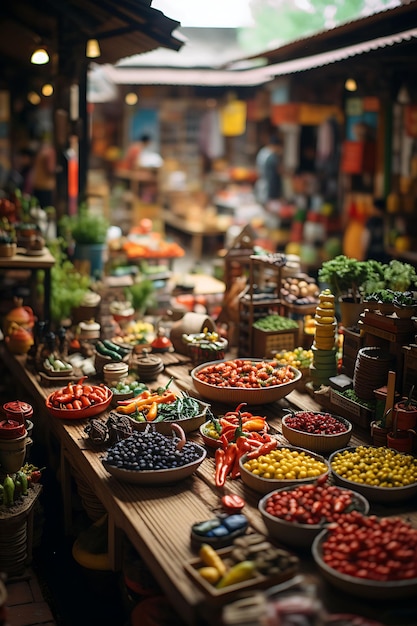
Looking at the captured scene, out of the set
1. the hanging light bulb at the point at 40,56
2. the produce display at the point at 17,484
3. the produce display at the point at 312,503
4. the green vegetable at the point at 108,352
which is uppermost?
the hanging light bulb at the point at 40,56

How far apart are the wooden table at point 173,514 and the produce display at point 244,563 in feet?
0.30

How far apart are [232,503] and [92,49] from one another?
6.11 metres

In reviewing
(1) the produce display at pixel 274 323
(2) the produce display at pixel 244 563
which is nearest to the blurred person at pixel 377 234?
(1) the produce display at pixel 274 323

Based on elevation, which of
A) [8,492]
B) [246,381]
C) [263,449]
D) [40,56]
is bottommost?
[8,492]

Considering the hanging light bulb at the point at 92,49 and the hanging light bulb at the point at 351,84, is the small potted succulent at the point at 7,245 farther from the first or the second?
the hanging light bulb at the point at 351,84

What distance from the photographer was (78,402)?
5.75 meters

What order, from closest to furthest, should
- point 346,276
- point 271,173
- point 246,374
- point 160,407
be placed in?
point 160,407 → point 246,374 → point 346,276 → point 271,173

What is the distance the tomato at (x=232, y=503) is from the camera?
440 cm

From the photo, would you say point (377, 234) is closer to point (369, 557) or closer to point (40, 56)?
point (40, 56)

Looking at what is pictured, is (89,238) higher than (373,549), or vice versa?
(89,238)

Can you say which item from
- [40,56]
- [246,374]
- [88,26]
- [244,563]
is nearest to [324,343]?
[246,374]

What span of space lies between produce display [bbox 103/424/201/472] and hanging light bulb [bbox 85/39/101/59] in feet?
17.5

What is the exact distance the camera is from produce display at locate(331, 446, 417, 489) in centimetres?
457

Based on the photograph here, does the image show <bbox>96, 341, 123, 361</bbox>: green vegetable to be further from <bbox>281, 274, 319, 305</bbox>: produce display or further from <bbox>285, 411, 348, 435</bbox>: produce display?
<bbox>285, 411, 348, 435</bbox>: produce display
